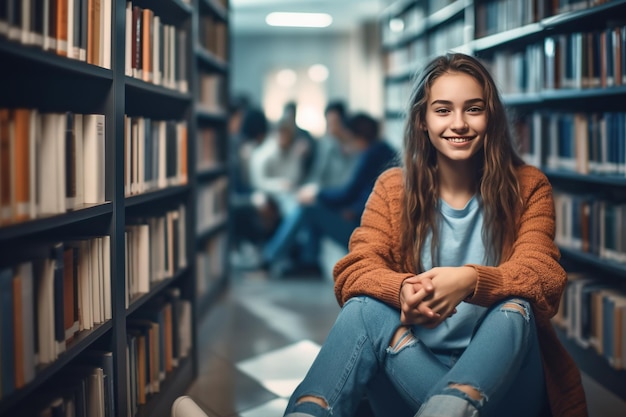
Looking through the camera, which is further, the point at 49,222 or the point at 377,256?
the point at 377,256

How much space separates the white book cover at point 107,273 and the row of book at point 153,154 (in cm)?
22

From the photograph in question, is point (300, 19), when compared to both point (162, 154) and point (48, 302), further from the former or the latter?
point (48, 302)

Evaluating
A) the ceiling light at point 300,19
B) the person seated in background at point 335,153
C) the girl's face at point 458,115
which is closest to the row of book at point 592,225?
the girl's face at point 458,115

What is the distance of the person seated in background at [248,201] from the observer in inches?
205

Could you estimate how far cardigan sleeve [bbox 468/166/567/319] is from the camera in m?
1.44

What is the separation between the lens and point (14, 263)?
1259 millimetres

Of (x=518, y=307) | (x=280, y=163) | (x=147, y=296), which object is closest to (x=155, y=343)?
(x=147, y=296)

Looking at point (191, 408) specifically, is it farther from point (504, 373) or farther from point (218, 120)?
point (218, 120)

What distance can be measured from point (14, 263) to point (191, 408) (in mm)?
569

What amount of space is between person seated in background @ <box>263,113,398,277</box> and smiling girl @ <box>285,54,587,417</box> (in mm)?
1724

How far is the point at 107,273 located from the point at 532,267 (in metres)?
1.02

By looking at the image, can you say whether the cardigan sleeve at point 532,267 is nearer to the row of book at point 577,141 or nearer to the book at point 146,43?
the row of book at point 577,141

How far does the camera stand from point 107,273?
1.64 m

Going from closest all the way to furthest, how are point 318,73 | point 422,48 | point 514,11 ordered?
point 514,11 < point 422,48 < point 318,73
